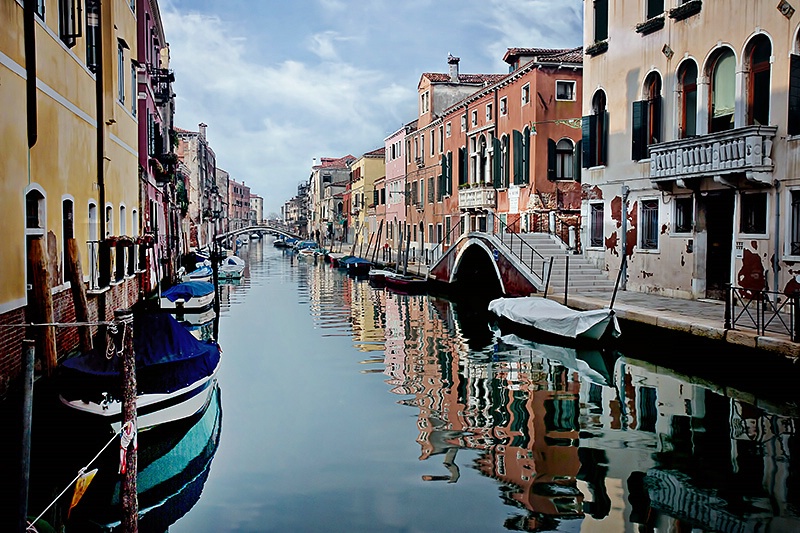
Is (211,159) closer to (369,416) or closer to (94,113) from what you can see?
(94,113)

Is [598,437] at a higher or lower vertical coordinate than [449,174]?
lower

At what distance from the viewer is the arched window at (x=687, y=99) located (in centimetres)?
1293

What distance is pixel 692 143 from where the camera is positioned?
1213 cm

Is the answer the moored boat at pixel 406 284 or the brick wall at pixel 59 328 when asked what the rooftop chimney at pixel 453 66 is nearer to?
the moored boat at pixel 406 284

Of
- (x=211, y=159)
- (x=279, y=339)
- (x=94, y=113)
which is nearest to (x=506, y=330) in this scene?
(x=279, y=339)

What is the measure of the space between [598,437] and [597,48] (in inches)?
422

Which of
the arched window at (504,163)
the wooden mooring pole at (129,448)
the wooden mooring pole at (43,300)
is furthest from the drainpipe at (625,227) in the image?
the wooden mooring pole at (129,448)

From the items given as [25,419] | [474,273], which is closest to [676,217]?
[474,273]

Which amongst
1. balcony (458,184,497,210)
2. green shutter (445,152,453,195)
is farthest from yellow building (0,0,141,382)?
green shutter (445,152,453,195)

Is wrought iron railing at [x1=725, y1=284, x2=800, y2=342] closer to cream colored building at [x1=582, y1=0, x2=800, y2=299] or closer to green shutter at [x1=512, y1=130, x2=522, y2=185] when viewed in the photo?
cream colored building at [x1=582, y1=0, x2=800, y2=299]

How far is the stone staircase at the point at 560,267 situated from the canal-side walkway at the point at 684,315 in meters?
0.43

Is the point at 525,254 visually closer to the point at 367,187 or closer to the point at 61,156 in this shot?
the point at 61,156

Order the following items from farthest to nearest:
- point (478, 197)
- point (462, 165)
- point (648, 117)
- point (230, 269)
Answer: point (230, 269), point (462, 165), point (478, 197), point (648, 117)

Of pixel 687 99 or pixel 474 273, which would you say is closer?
pixel 687 99
